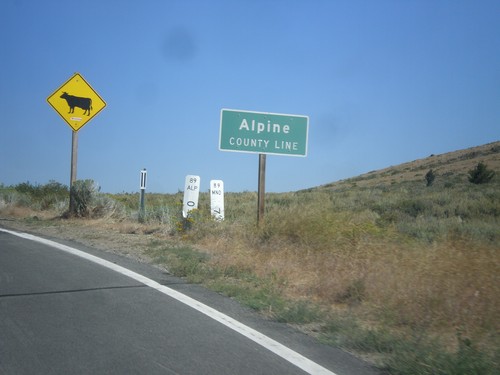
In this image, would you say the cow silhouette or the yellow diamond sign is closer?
the yellow diamond sign

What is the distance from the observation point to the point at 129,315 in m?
6.79

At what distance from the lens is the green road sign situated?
544 inches

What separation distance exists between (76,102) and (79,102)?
4.2 inches

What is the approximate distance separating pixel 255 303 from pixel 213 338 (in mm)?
1600

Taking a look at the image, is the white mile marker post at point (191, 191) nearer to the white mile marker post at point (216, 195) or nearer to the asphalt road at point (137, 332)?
the white mile marker post at point (216, 195)

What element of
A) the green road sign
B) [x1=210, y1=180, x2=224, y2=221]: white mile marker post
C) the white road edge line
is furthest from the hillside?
the white road edge line

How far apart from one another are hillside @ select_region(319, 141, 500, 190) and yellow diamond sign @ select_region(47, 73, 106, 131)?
3388cm

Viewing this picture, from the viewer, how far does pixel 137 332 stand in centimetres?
613

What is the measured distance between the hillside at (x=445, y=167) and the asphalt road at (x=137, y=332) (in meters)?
41.9

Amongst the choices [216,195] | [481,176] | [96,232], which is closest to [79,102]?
[216,195]

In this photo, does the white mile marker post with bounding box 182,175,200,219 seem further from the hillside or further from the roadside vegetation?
the hillside

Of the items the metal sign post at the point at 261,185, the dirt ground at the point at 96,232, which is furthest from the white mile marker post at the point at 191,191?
the metal sign post at the point at 261,185

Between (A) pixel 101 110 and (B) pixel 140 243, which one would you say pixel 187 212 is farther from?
(A) pixel 101 110

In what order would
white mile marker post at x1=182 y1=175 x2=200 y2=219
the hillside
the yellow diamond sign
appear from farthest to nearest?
the hillside
the yellow diamond sign
white mile marker post at x1=182 y1=175 x2=200 y2=219
